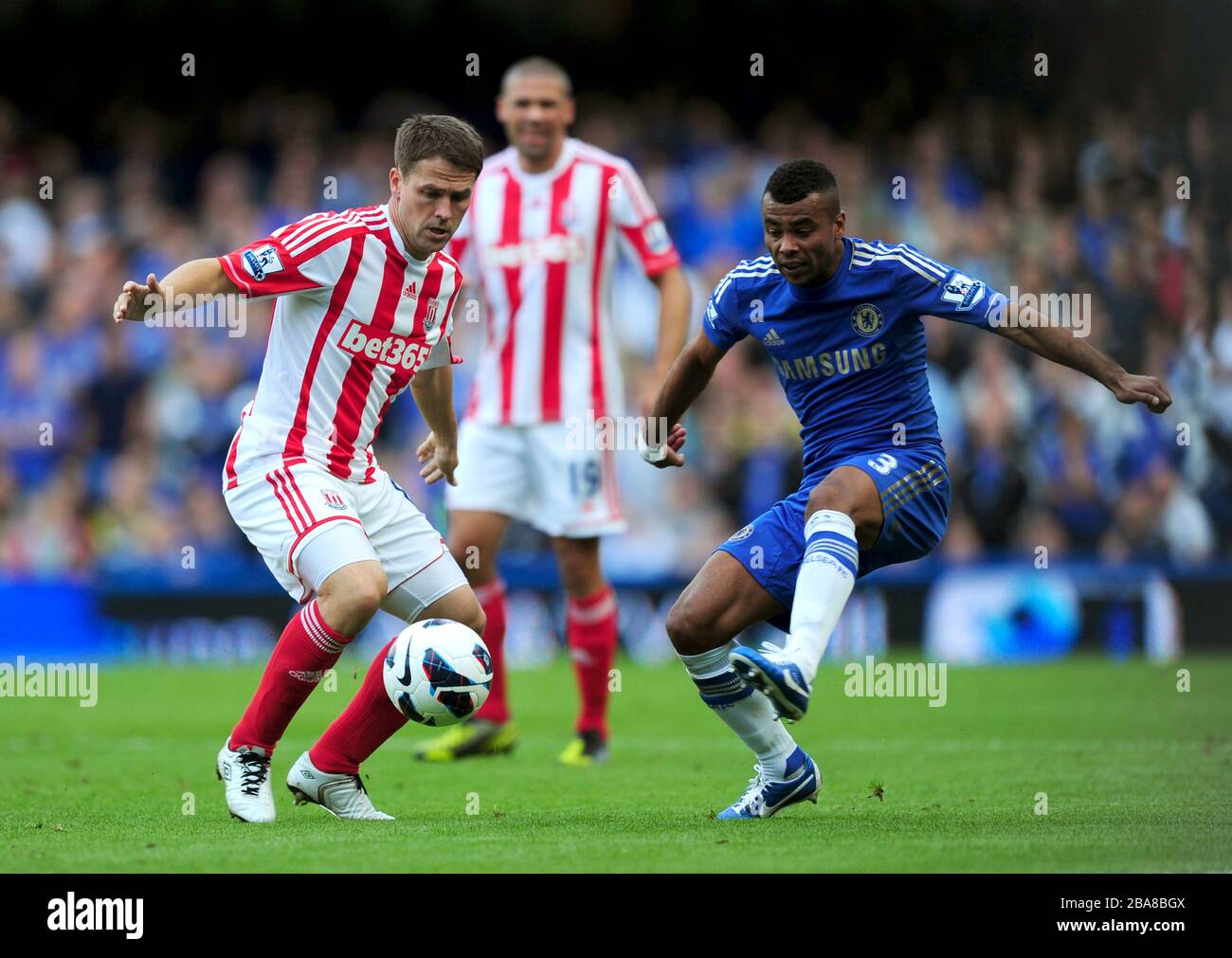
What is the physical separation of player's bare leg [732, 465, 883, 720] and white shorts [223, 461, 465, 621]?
139 centimetres

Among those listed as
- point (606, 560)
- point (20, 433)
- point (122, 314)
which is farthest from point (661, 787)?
point (20, 433)

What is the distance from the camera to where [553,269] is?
29.4 feet

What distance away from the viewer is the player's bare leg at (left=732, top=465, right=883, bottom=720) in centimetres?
507

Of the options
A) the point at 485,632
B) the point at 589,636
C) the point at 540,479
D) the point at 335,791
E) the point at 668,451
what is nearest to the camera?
the point at 335,791

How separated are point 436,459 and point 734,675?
1585 millimetres

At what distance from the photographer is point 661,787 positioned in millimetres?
7027

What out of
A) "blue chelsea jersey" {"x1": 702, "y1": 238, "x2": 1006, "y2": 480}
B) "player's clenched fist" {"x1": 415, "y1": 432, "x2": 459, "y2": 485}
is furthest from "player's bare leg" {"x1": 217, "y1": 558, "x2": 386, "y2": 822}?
"blue chelsea jersey" {"x1": 702, "y1": 238, "x2": 1006, "y2": 480}

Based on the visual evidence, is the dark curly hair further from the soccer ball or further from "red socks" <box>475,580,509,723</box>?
"red socks" <box>475,580,509,723</box>

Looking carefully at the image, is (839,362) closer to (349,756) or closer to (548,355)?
(349,756)

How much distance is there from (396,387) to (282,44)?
13.2 meters

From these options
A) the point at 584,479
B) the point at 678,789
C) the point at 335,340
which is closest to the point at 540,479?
the point at 584,479

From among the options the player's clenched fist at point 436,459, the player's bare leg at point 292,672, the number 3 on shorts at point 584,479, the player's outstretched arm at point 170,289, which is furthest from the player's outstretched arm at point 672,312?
the player's outstretched arm at point 170,289

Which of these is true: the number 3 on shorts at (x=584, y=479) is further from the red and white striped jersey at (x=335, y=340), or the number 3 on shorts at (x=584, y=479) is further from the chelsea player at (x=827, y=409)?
the red and white striped jersey at (x=335, y=340)

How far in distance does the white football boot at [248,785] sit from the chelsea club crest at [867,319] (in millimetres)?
2520
